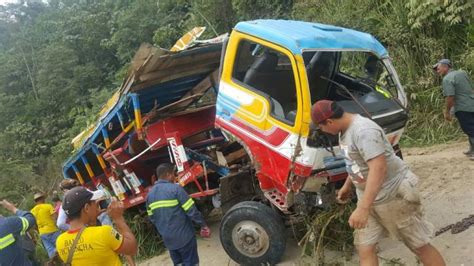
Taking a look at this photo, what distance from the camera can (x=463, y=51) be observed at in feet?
28.4

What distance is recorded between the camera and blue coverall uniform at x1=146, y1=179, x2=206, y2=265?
4645 mm

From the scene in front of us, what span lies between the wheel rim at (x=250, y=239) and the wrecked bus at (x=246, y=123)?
1cm

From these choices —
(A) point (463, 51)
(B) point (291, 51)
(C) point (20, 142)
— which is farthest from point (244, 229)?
(C) point (20, 142)

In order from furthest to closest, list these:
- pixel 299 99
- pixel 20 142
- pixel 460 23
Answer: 1. pixel 20 142
2. pixel 460 23
3. pixel 299 99

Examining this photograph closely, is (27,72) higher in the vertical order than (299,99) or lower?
lower

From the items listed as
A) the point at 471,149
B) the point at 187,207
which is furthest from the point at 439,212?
the point at 187,207

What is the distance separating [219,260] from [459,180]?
3.01 metres

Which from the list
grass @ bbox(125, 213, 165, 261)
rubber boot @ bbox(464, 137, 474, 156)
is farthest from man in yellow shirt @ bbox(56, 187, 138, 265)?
rubber boot @ bbox(464, 137, 474, 156)

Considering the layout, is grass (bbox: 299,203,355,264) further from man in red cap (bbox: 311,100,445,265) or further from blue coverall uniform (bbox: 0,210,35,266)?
blue coverall uniform (bbox: 0,210,35,266)

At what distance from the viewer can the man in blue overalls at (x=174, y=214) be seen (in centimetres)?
464

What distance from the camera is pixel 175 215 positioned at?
4648mm

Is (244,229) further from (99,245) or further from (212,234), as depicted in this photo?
(99,245)

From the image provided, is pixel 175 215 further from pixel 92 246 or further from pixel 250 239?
pixel 92 246

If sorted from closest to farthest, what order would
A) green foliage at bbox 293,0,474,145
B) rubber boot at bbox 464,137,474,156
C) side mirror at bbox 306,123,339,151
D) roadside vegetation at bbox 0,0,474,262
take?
side mirror at bbox 306,123,339,151, rubber boot at bbox 464,137,474,156, green foliage at bbox 293,0,474,145, roadside vegetation at bbox 0,0,474,262
